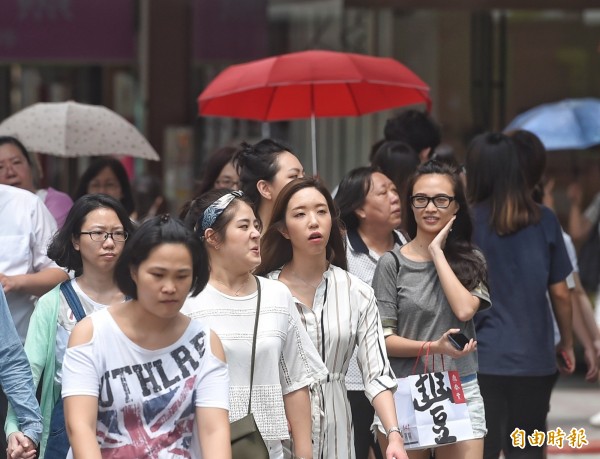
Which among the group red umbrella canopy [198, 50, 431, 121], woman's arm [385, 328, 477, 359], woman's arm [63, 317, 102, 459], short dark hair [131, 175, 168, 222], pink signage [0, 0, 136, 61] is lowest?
woman's arm [385, 328, 477, 359]

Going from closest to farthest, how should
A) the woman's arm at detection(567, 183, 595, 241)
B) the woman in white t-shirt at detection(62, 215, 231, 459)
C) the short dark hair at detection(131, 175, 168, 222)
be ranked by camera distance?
1. the woman in white t-shirt at detection(62, 215, 231, 459)
2. the short dark hair at detection(131, 175, 168, 222)
3. the woman's arm at detection(567, 183, 595, 241)

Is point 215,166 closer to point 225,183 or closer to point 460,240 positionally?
point 225,183

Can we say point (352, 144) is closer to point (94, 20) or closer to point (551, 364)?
point (94, 20)

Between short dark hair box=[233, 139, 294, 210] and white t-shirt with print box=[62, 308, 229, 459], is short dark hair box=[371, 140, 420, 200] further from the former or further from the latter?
white t-shirt with print box=[62, 308, 229, 459]

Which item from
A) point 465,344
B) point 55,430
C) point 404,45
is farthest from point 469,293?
point 404,45

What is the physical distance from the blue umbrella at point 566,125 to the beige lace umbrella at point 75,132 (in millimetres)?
3166

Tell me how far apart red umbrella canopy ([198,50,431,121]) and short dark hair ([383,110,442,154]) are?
0.23 m

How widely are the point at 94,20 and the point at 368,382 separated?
23.3ft

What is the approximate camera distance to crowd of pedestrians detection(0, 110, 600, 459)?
425 centimetres

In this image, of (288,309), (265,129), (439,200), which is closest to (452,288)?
(439,200)

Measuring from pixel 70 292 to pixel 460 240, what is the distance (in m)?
1.85

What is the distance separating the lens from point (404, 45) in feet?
39.5

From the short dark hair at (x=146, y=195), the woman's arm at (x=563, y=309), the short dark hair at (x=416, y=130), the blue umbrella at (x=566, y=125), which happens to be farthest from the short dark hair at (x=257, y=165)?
the blue umbrella at (x=566, y=125)

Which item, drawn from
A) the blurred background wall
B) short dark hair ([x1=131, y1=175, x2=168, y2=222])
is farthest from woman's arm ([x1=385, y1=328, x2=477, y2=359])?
the blurred background wall
